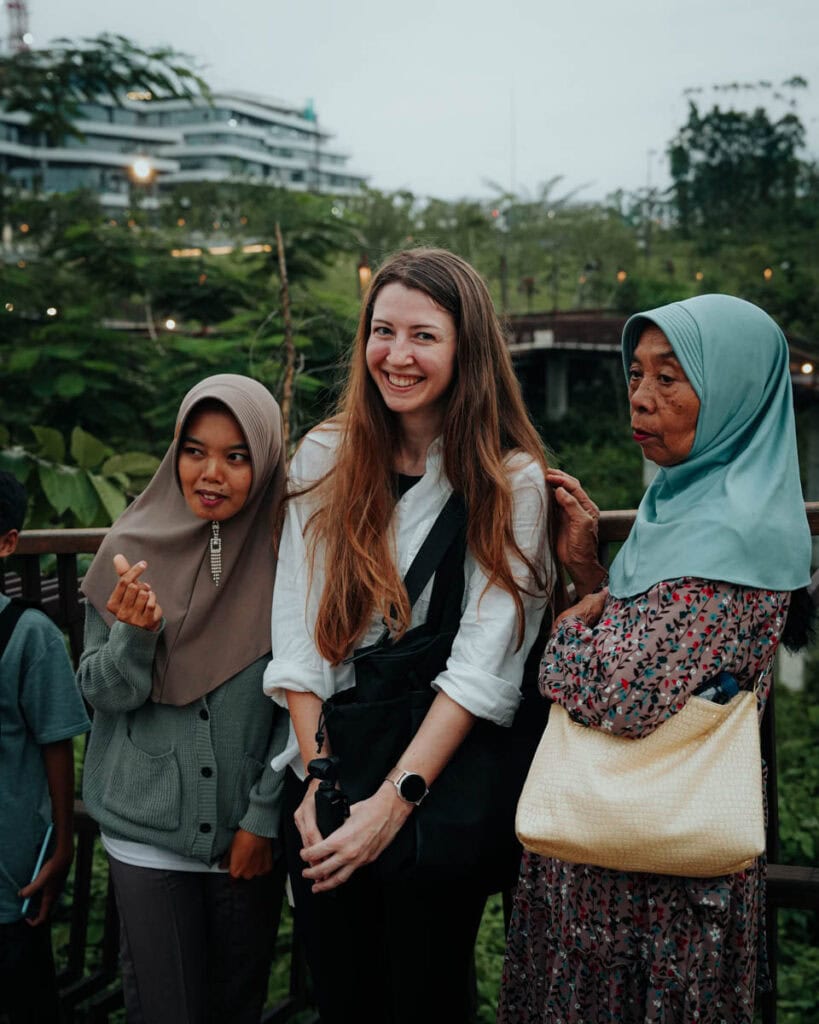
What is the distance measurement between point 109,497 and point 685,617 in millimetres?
2031

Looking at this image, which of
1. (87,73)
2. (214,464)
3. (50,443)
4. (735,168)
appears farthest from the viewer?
(735,168)

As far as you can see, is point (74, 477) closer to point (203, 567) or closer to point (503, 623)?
point (203, 567)

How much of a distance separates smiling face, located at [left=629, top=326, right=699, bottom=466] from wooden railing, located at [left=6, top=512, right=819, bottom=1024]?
302 mm

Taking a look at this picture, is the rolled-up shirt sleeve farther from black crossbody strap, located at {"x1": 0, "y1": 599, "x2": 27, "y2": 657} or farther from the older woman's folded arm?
black crossbody strap, located at {"x1": 0, "y1": 599, "x2": 27, "y2": 657}

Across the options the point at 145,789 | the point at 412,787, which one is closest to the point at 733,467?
the point at 412,787

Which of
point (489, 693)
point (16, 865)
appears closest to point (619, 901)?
point (489, 693)

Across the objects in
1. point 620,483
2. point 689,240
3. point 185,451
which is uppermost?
point 689,240

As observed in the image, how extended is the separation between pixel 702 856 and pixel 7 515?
5.12 feet

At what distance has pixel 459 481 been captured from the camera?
175 cm

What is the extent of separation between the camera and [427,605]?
68.8 inches

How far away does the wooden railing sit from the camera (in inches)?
74.9

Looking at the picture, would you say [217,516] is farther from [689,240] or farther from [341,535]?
[689,240]

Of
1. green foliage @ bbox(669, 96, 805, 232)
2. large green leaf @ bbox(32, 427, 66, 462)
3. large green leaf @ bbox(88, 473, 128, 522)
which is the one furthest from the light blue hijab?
green foliage @ bbox(669, 96, 805, 232)

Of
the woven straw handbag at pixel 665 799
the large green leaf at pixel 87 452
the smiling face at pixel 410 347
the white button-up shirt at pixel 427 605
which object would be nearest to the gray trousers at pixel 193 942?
the white button-up shirt at pixel 427 605
